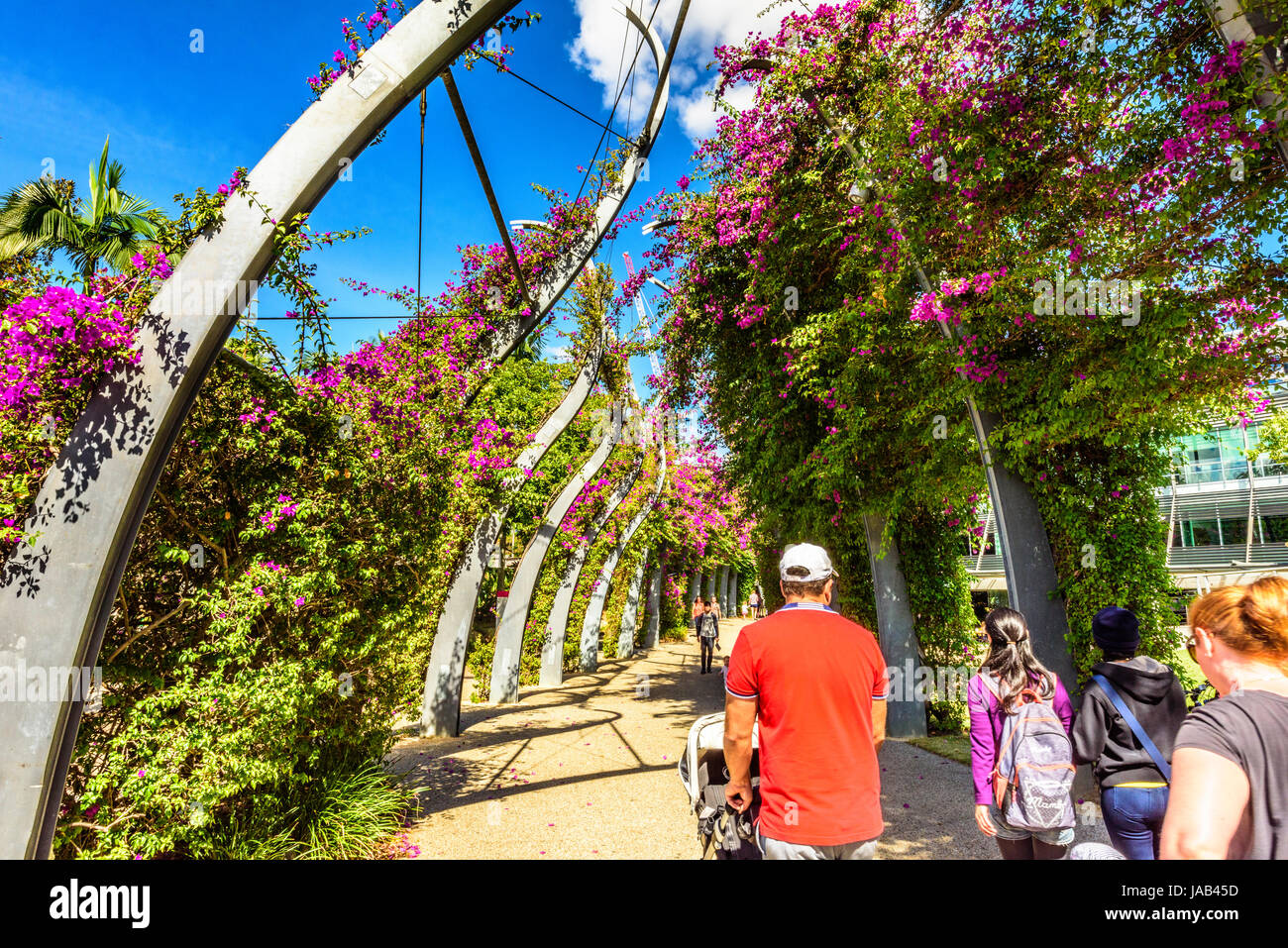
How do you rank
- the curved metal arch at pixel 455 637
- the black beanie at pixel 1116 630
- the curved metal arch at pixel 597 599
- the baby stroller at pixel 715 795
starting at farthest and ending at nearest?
the curved metal arch at pixel 597 599
the curved metal arch at pixel 455 637
the black beanie at pixel 1116 630
the baby stroller at pixel 715 795

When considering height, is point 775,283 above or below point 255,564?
above

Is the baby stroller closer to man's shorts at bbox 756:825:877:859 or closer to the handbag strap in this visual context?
man's shorts at bbox 756:825:877:859

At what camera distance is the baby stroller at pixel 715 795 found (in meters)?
2.37

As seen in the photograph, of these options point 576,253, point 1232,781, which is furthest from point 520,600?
point 1232,781

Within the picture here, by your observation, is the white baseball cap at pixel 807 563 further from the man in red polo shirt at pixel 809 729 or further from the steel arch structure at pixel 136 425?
the steel arch structure at pixel 136 425

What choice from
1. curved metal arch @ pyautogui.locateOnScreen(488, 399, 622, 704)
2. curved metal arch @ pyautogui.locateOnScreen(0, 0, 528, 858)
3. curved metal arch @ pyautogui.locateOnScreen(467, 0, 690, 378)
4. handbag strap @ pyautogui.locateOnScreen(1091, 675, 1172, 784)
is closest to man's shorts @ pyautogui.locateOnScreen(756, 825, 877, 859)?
handbag strap @ pyautogui.locateOnScreen(1091, 675, 1172, 784)

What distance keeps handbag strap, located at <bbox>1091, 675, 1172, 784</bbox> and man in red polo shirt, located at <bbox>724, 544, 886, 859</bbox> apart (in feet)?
4.41

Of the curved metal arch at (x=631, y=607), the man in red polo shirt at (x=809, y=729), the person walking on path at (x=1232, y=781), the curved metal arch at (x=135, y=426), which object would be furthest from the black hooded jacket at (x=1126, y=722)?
the curved metal arch at (x=631, y=607)

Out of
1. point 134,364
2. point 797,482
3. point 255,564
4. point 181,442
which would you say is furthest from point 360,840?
point 797,482

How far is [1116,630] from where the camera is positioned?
2869 millimetres

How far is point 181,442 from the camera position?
3656mm

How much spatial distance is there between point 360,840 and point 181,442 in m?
3.33

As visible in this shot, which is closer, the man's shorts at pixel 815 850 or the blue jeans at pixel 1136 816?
the man's shorts at pixel 815 850
